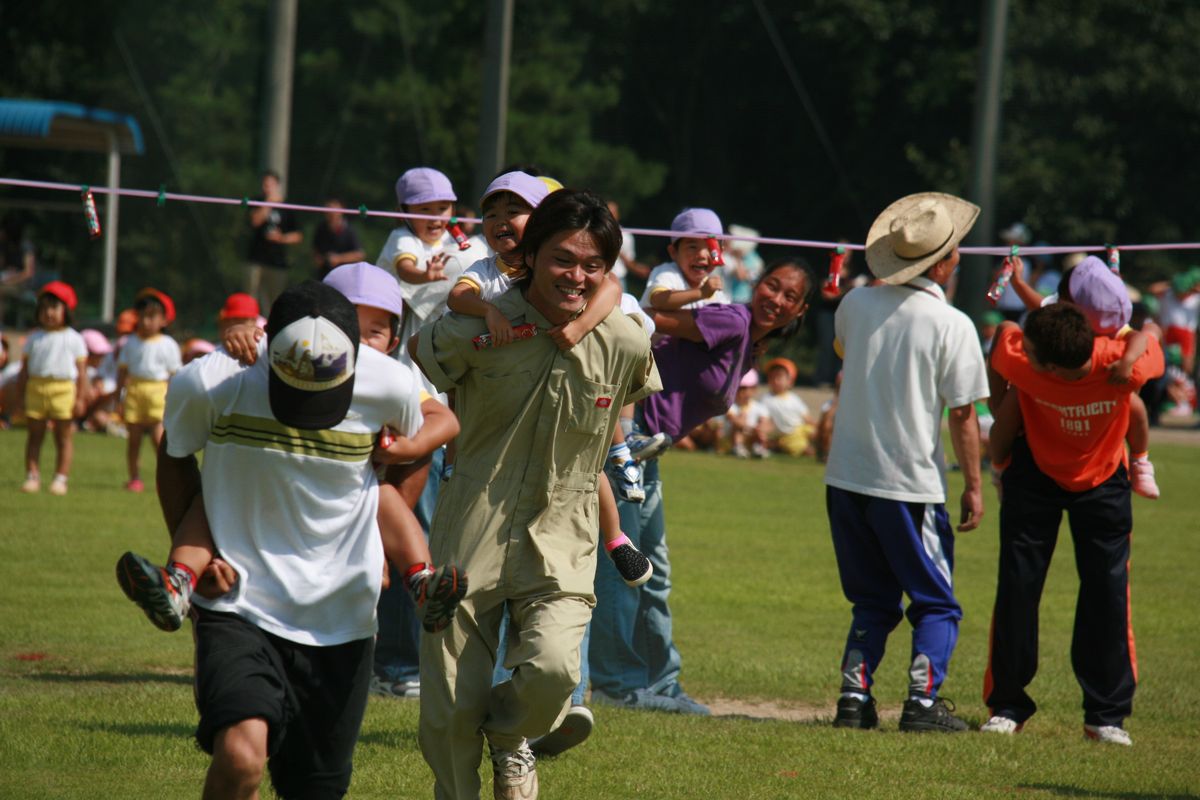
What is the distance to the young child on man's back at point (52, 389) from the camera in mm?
13484

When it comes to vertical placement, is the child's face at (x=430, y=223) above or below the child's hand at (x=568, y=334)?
above

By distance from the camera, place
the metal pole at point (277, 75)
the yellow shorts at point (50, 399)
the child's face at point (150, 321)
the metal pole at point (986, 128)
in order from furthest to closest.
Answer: the metal pole at point (277, 75) < the metal pole at point (986, 128) < the child's face at point (150, 321) < the yellow shorts at point (50, 399)

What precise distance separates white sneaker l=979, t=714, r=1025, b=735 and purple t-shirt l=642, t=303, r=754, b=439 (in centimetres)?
193

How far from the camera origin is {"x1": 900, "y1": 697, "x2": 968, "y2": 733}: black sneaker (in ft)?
23.0

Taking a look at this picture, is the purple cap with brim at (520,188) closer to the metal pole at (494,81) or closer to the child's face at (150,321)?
the child's face at (150,321)

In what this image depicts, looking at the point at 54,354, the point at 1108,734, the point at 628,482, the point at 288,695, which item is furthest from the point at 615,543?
the point at 54,354

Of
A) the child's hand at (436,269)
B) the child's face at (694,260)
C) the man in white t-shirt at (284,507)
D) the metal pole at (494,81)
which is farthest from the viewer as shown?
the metal pole at (494,81)

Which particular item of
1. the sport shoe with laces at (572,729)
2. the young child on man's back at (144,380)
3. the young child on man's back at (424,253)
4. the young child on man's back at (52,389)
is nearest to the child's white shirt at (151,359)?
the young child on man's back at (144,380)

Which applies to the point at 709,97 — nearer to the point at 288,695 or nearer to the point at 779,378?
the point at 779,378

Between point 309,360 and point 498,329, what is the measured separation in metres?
0.79

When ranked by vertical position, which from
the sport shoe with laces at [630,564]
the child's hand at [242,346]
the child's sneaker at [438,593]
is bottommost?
the sport shoe with laces at [630,564]

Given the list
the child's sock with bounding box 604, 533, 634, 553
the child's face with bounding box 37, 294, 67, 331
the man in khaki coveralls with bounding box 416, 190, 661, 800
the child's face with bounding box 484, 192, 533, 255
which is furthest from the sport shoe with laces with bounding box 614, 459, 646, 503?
the child's face with bounding box 37, 294, 67, 331

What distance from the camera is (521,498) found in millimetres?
4750

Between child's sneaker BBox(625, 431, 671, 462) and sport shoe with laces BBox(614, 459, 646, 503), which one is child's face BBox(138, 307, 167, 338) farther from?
sport shoe with laces BBox(614, 459, 646, 503)
